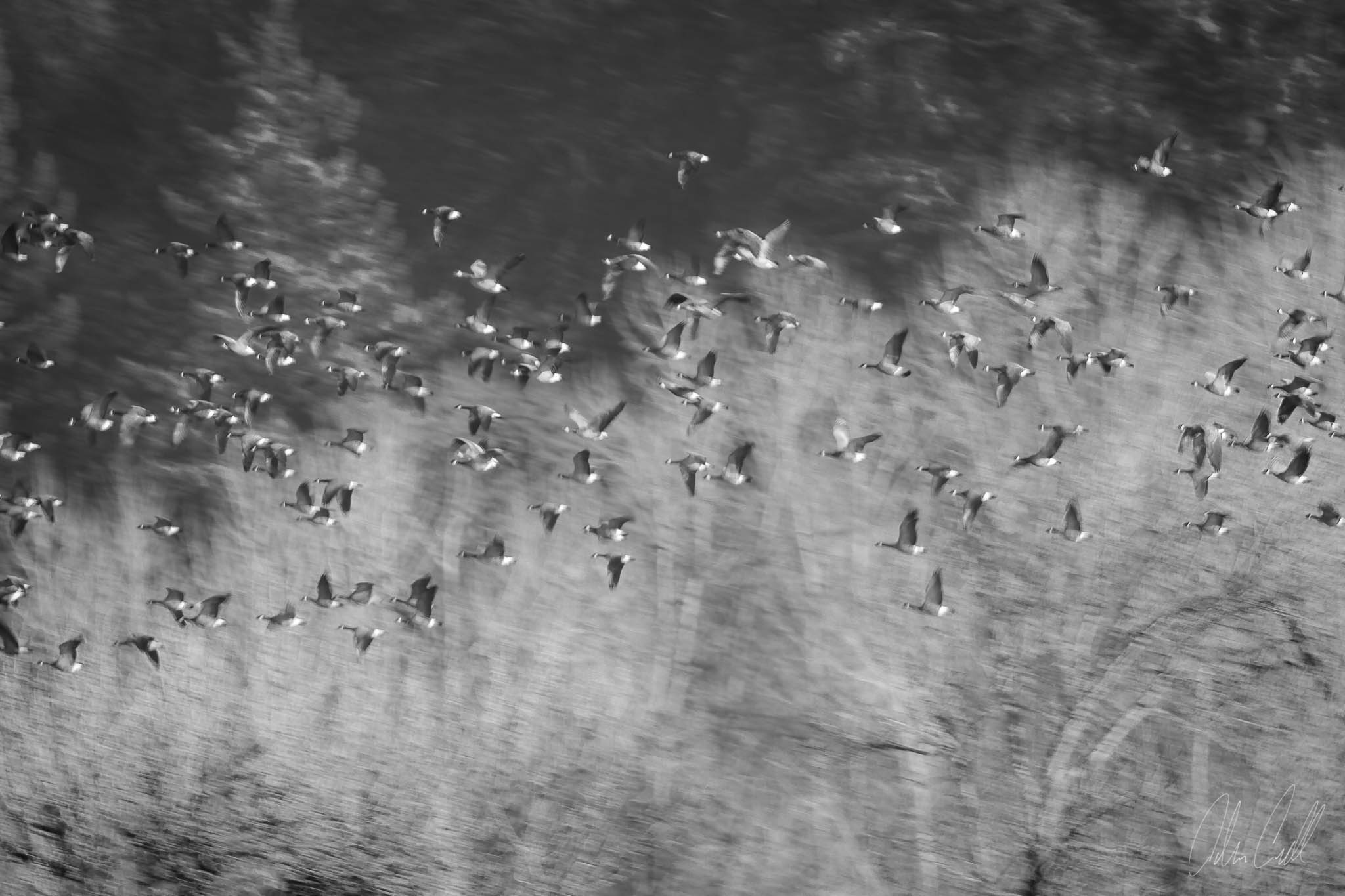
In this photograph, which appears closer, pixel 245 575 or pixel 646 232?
pixel 245 575

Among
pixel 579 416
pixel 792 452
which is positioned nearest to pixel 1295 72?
pixel 792 452

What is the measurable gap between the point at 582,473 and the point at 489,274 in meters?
1.75

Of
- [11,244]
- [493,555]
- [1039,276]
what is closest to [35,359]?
[11,244]

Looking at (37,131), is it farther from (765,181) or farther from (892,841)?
(892,841)

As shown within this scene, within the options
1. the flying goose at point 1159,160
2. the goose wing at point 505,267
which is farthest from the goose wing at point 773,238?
the flying goose at point 1159,160

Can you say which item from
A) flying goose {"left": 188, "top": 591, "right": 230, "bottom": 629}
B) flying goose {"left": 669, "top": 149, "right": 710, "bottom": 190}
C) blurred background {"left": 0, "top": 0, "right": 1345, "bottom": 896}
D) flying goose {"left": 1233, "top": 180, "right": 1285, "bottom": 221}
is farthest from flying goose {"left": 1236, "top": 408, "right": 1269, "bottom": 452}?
flying goose {"left": 188, "top": 591, "right": 230, "bottom": 629}

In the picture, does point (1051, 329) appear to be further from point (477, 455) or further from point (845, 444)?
point (477, 455)

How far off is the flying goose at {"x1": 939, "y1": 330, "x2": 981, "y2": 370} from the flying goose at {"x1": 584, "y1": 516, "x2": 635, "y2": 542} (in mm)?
2689

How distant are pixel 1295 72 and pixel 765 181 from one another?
4.28 metres

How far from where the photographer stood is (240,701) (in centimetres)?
827

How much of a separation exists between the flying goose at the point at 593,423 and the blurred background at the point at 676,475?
122 mm

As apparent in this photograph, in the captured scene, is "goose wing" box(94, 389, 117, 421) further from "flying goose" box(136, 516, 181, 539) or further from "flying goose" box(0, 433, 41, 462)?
"flying goose" box(136, 516, 181, 539)

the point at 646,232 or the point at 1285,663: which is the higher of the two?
the point at 646,232
